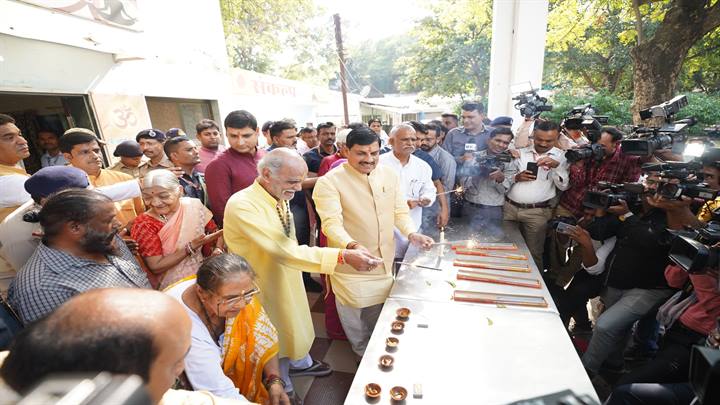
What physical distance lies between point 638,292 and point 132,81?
8089 mm

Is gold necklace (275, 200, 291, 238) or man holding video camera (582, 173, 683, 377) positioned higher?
gold necklace (275, 200, 291, 238)

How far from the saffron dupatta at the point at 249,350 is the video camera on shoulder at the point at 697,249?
2.30m

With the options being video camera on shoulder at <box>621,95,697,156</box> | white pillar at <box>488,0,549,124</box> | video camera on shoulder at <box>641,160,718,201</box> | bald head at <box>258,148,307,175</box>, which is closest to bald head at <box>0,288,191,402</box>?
bald head at <box>258,148,307,175</box>

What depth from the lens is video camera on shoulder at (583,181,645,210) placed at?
2.38 meters

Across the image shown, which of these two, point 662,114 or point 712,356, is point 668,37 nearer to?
point 662,114

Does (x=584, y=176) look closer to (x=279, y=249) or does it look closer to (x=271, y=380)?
(x=279, y=249)

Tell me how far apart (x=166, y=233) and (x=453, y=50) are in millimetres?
19509

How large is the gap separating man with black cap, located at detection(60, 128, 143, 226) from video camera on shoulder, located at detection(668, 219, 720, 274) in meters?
3.59

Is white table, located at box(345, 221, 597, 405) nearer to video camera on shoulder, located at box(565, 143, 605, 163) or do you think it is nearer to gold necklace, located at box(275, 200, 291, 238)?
gold necklace, located at box(275, 200, 291, 238)

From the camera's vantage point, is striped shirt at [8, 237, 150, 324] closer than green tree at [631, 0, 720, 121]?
Yes

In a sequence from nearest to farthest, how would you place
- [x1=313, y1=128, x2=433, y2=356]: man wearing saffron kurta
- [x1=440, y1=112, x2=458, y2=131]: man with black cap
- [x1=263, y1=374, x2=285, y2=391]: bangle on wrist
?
[x1=263, y1=374, x2=285, y2=391]: bangle on wrist < [x1=313, y1=128, x2=433, y2=356]: man wearing saffron kurta < [x1=440, y1=112, x2=458, y2=131]: man with black cap

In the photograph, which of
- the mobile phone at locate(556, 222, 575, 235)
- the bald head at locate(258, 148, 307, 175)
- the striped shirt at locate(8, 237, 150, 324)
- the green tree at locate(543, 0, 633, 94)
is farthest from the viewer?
the green tree at locate(543, 0, 633, 94)

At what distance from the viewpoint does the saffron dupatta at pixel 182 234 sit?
2260 millimetres

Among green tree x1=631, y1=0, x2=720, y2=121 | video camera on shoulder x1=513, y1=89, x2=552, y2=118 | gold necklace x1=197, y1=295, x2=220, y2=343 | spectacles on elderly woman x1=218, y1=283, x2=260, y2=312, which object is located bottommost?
gold necklace x1=197, y1=295, x2=220, y2=343
